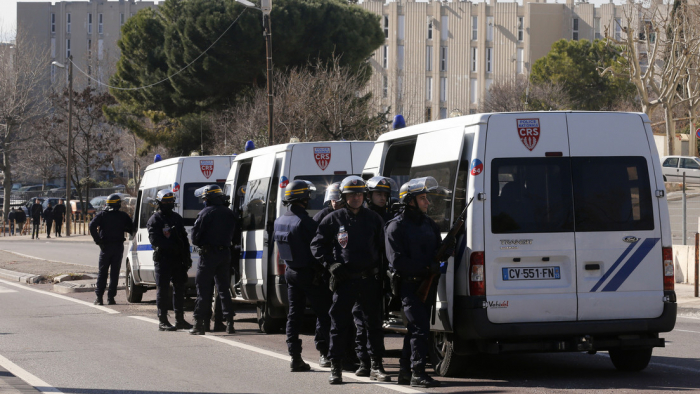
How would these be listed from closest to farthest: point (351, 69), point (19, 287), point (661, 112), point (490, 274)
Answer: point (490, 274)
point (19, 287)
point (351, 69)
point (661, 112)

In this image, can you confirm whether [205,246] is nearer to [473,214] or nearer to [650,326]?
[473,214]

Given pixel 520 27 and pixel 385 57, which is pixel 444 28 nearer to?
pixel 385 57

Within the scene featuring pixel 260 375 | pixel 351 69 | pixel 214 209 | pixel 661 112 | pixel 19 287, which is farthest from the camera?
pixel 661 112

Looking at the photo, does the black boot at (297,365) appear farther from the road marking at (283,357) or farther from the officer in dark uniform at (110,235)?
the officer in dark uniform at (110,235)

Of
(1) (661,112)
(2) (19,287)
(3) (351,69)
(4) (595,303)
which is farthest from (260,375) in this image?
(1) (661,112)

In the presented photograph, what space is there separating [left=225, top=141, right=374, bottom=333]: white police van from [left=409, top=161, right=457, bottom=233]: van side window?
291cm

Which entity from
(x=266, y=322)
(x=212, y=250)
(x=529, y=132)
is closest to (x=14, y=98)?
(x=212, y=250)

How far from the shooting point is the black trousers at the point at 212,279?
11.6 meters

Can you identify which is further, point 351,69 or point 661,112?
point 661,112

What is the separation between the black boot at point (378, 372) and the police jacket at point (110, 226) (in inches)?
356

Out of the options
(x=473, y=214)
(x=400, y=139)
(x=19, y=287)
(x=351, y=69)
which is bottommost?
(x=19, y=287)

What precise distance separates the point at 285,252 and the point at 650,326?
338cm

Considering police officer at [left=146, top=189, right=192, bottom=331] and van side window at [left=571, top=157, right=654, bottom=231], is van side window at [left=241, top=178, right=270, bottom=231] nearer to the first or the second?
police officer at [left=146, top=189, right=192, bottom=331]

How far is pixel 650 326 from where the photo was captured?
7.75m
